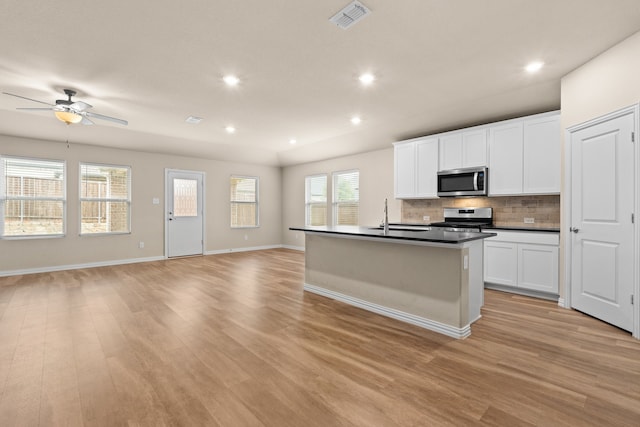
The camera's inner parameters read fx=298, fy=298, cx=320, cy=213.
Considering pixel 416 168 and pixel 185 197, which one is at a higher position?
pixel 416 168

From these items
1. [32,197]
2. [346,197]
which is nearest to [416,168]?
[346,197]

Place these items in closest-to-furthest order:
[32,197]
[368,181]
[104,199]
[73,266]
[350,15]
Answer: [350,15]
[32,197]
[73,266]
[104,199]
[368,181]

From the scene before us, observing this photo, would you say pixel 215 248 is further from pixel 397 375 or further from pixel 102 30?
pixel 397 375

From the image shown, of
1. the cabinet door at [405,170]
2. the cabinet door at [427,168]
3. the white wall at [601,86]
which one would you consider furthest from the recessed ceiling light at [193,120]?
the white wall at [601,86]

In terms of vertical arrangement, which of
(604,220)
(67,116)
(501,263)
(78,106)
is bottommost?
(501,263)

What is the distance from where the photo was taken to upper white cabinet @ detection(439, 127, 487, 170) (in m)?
4.80

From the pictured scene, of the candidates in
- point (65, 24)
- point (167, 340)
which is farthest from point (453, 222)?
point (65, 24)

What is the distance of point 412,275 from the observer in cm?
312

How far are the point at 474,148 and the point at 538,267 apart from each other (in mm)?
2041

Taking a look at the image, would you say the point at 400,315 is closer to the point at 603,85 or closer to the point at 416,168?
the point at 603,85

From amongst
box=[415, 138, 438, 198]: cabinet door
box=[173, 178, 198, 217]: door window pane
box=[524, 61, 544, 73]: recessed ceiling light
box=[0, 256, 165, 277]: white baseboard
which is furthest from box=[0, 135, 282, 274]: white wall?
box=[524, 61, 544, 73]: recessed ceiling light

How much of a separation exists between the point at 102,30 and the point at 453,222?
5.38 metres

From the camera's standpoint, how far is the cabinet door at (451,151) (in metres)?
5.09

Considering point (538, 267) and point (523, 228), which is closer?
point (538, 267)
